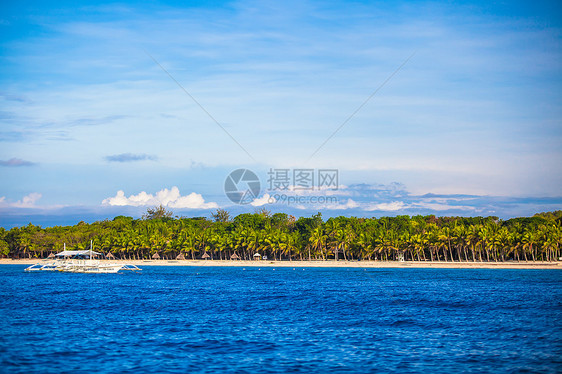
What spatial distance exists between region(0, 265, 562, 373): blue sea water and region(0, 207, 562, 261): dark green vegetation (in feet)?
281

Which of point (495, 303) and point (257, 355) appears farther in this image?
point (495, 303)

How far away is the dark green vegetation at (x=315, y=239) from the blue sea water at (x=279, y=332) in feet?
281

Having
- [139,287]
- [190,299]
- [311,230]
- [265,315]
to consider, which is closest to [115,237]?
[311,230]

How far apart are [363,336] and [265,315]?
12090 mm

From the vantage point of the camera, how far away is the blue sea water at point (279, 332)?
91.9 feet

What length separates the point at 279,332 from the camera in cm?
3741

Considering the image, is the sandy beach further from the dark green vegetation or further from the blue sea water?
the blue sea water

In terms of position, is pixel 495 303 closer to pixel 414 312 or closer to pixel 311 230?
pixel 414 312

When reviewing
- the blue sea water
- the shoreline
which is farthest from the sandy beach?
the blue sea water

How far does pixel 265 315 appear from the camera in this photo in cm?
4594

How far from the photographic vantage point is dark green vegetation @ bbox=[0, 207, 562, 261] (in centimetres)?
14612

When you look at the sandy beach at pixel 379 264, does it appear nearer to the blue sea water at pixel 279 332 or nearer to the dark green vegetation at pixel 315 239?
the dark green vegetation at pixel 315 239

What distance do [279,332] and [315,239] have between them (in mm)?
119525

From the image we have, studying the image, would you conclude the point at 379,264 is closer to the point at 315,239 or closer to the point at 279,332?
the point at 315,239
